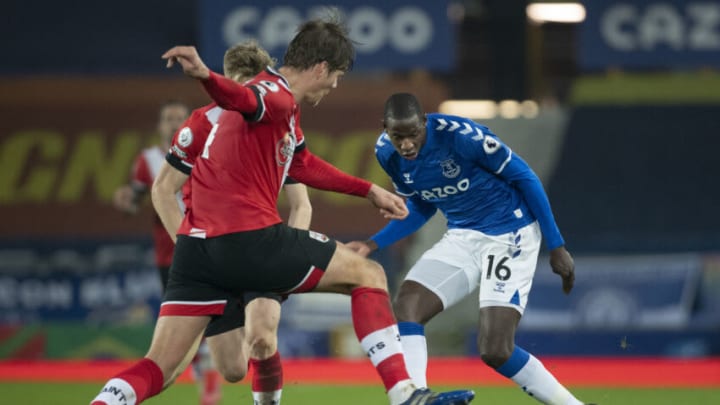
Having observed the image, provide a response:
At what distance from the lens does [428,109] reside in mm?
13305

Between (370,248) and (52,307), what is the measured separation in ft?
25.4

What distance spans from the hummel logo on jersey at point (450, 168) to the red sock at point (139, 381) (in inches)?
75.0

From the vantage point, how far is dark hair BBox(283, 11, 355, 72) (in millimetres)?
4754

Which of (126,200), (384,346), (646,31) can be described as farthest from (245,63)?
(646,31)

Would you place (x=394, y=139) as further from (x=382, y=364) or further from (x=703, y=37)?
(x=703, y=37)

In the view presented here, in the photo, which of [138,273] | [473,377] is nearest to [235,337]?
[473,377]

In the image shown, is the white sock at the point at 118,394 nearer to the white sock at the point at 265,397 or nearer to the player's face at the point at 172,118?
the white sock at the point at 265,397

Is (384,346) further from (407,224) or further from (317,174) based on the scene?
(407,224)

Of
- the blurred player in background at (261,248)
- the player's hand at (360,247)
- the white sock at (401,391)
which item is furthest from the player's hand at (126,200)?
the white sock at (401,391)

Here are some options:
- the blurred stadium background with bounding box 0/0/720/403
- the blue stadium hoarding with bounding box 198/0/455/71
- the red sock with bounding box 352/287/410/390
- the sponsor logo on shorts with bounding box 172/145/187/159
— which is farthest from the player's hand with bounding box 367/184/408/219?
the blue stadium hoarding with bounding box 198/0/455/71

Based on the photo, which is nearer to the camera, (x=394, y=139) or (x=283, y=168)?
(x=283, y=168)

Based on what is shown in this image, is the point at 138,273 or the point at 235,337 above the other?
the point at 235,337

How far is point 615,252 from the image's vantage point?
39.6ft

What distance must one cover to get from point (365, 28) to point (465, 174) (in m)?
7.03
